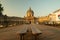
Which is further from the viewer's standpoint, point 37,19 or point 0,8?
point 37,19

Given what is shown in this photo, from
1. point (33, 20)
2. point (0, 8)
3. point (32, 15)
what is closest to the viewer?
point (0, 8)

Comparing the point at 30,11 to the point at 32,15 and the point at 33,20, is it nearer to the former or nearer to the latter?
the point at 32,15

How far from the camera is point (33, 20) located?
15725 centimetres

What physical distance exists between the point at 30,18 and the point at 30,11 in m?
12.8

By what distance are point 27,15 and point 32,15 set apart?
19.1ft

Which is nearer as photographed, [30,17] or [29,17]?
[29,17]

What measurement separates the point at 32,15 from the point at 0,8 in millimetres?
88931

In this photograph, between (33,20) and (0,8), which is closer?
(0,8)

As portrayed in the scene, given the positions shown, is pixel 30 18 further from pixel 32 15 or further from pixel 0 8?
pixel 0 8

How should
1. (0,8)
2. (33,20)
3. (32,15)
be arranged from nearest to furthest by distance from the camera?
(0,8)
(33,20)
(32,15)

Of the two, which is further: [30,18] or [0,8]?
[30,18]

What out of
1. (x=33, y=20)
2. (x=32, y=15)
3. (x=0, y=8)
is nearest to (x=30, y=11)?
(x=32, y=15)

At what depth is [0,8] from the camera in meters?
80.4

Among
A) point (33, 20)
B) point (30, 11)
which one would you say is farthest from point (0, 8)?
point (30, 11)
